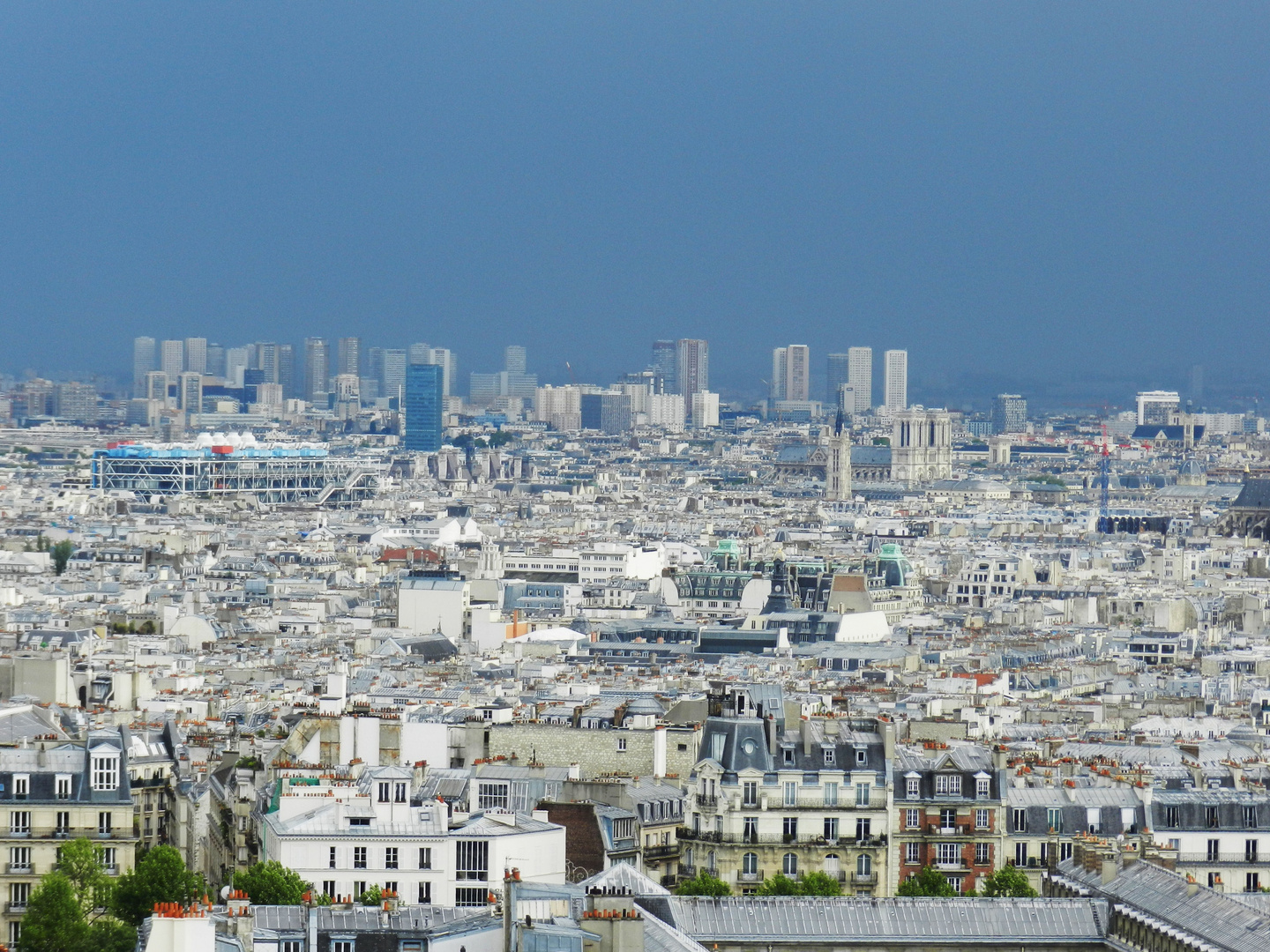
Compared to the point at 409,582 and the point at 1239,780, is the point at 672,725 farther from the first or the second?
the point at 409,582

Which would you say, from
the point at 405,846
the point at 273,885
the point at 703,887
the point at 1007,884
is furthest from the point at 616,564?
the point at 273,885

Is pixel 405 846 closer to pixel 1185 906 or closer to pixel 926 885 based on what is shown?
pixel 926 885

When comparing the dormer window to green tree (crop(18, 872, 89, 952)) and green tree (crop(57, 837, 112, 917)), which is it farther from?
green tree (crop(18, 872, 89, 952))

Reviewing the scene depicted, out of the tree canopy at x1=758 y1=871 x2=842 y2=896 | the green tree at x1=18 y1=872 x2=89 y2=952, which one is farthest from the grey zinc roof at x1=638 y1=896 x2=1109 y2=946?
the green tree at x1=18 y1=872 x2=89 y2=952

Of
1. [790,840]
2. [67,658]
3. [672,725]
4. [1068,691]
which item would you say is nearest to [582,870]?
[790,840]

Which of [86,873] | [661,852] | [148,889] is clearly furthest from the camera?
Result: [661,852]

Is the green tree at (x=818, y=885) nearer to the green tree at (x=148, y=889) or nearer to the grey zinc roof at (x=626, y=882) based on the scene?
the grey zinc roof at (x=626, y=882)
